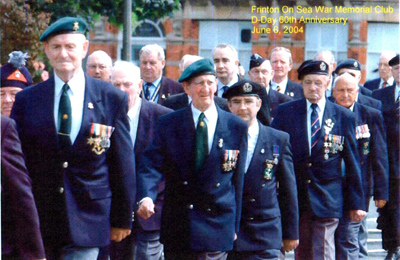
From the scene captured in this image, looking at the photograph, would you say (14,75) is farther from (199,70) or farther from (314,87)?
(314,87)

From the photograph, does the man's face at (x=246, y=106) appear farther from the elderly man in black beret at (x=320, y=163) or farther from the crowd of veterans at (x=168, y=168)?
the elderly man in black beret at (x=320, y=163)

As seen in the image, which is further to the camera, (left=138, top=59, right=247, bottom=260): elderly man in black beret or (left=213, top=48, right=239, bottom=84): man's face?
(left=213, top=48, right=239, bottom=84): man's face

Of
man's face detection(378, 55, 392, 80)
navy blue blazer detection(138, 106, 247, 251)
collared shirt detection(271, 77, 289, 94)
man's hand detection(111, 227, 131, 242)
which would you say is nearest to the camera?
man's hand detection(111, 227, 131, 242)

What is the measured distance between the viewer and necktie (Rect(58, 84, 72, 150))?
719 cm

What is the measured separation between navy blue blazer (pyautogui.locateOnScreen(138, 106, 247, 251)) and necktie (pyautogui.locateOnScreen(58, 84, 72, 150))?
1.06 m

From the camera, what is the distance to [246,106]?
896cm

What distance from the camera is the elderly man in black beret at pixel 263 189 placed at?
888cm

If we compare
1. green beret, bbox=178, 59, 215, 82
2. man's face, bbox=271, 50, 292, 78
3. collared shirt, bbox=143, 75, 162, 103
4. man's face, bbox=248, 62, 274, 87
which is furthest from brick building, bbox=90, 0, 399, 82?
green beret, bbox=178, 59, 215, 82

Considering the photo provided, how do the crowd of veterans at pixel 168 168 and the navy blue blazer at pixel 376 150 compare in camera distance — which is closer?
the crowd of veterans at pixel 168 168

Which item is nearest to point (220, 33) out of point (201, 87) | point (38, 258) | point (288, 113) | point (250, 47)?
point (250, 47)

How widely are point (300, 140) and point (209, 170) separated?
2316mm

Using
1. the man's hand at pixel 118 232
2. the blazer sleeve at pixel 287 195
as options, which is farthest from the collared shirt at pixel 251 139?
the man's hand at pixel 118 232

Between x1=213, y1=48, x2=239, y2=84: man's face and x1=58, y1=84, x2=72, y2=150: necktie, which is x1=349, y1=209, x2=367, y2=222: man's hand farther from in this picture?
x1=58, y1=84, x2=72, y2=150: necktie

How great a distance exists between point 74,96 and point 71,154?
40cm
